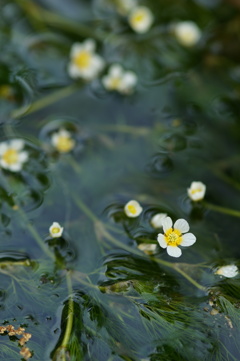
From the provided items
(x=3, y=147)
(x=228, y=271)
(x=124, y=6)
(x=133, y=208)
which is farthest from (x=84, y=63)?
(x=228, y=271)

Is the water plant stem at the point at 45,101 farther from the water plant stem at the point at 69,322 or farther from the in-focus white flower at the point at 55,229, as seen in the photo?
the water plant stem at the point at 69,322

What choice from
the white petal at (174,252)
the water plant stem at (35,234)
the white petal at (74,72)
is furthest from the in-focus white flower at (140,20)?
the white petal at (174,252)

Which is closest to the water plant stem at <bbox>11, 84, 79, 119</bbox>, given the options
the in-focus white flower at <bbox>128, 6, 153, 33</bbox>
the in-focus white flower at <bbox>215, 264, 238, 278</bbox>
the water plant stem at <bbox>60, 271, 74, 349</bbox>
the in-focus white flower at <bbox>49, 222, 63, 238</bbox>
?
the in-focus white flower at <bbox>128, 6, 153, 33</bbox>

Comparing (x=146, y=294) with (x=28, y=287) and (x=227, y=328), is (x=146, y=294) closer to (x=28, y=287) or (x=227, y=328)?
(x=227, y=328)

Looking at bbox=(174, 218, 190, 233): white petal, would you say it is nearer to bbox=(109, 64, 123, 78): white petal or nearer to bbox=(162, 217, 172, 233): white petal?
bbox=(162, 217, 172, 233): white petal

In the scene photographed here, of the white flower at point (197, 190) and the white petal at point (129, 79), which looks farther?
the white petal at point (129, 79)

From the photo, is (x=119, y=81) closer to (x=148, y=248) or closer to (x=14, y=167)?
(x=14, y=167)
